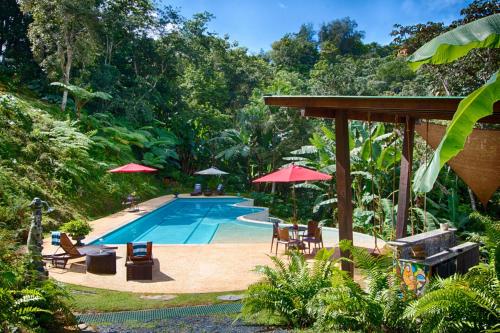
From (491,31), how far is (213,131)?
2378cm

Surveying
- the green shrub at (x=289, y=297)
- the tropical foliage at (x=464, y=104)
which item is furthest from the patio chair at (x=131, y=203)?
the tropical foliage at (x=464, y=104)

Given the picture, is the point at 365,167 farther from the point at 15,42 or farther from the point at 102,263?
the point at 15,42

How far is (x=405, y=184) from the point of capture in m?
7.50

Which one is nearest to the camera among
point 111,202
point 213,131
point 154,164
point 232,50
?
point 111,202

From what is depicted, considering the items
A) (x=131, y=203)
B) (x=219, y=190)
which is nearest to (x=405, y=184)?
(x=131, y=203)

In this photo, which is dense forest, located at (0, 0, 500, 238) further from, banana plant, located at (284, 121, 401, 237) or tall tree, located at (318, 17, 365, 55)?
tall tree, located at (318, 17, 365, 55)

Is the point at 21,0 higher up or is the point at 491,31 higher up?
the point at 21,0

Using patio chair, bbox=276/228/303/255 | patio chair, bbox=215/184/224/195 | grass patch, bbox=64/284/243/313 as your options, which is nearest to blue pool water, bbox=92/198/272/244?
patio chair, bbox=215/184/224/195

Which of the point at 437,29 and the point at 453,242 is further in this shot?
the point at 437,29

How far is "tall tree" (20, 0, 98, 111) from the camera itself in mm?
18234

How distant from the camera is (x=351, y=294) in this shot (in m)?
4.38

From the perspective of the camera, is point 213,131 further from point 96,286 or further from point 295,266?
point 295,266

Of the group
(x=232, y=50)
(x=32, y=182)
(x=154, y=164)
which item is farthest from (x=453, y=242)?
(x=232, y=50)

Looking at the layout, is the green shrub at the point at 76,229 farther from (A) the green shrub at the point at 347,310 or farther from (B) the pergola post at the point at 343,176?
(A) the green shrub at the point at 347,310
